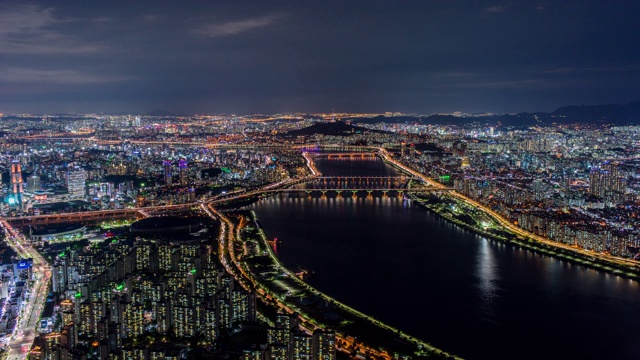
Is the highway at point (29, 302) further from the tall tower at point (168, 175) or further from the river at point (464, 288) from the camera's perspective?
the tall tower at point (168, 175)

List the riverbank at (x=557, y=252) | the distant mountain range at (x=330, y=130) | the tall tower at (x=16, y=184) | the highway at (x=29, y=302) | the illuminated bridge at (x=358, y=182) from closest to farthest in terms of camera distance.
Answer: the highway at (x=29, y=302) < the riverbank at (x=557, y=252) < the tall tower at (x=16, y=184) < the illuminated bridge at (x=358, y=182) < the distant mountain range at (x=330, y=130)

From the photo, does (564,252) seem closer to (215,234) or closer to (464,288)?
(464,288)

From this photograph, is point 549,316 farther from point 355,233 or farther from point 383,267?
point 355,233

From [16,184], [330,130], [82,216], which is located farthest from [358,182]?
[330,130]

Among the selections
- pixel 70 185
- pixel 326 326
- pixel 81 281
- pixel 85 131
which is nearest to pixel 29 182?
pixel 70 185

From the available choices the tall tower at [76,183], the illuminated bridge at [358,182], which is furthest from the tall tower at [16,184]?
the illuminated bridge at [358,182]

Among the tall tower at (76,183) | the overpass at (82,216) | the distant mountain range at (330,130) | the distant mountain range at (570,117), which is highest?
the distant mountain range at (570,117)
